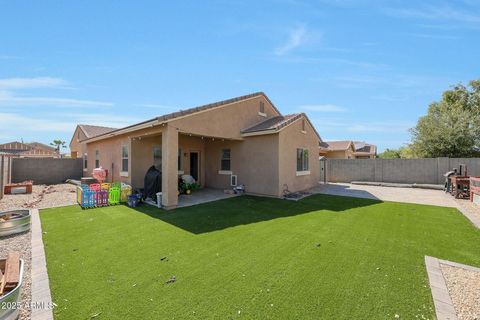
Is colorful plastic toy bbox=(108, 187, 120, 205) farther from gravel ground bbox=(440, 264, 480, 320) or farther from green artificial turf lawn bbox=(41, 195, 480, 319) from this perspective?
gravel ground bbox=(440, 264, 480, 320)

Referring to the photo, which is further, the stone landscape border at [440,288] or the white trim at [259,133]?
the white trim at [259,133]

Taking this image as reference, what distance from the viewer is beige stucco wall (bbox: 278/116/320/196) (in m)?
11.7

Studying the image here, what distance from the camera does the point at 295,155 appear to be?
1307 cm

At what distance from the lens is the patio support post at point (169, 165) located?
9211 mm

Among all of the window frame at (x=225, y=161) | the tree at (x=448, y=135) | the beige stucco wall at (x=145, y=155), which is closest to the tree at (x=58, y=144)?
the beige stucco wall at (x=145, y=155)

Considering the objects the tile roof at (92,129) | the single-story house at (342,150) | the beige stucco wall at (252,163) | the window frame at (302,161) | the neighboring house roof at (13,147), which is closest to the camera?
the beige stucco wall at (252,163)

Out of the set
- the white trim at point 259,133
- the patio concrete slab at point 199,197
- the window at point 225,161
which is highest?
the white trim at point 259,133

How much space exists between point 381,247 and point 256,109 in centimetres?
1004

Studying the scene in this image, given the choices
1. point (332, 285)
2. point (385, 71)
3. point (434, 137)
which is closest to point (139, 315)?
point (332, 285)

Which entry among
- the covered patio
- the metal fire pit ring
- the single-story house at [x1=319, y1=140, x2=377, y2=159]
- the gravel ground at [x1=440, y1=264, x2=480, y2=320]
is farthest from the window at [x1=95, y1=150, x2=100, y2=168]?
the single-story house at [x1=319, y1=140, x2=377, y2=159]

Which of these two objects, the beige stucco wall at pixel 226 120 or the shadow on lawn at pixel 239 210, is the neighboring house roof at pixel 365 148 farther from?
the shadow on lawn at pixel 239 210

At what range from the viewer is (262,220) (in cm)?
768

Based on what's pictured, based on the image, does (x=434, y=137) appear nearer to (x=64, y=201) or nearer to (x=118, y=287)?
(x=118, y=287)

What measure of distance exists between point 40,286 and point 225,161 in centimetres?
1055
